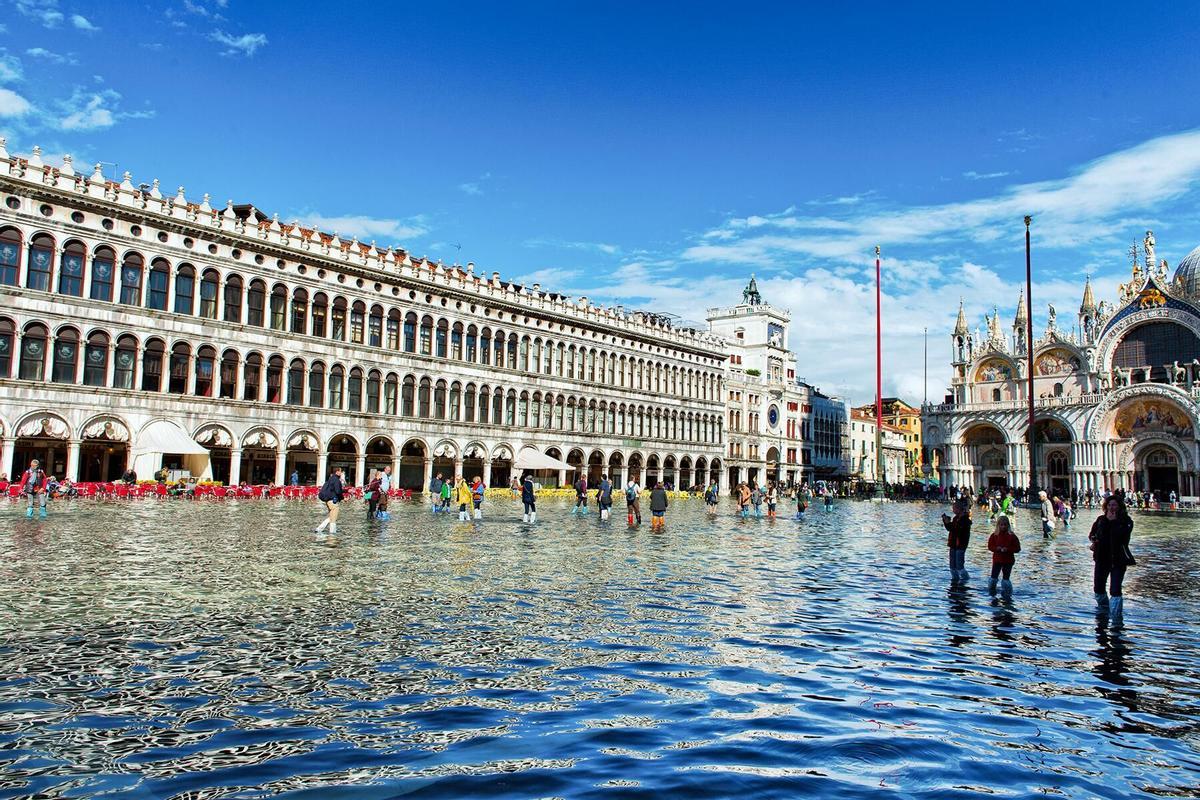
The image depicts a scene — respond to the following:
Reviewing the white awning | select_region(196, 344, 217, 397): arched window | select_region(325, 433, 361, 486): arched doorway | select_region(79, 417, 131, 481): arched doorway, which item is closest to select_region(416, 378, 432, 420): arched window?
select_region(325, 433, 361, 486): arched doorway

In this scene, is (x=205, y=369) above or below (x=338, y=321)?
below

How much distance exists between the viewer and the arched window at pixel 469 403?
59.5 m

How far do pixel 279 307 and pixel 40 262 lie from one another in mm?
12073

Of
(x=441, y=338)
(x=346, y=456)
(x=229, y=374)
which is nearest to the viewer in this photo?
(x=229, y=374)

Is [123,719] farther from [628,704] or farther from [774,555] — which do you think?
[774,555]

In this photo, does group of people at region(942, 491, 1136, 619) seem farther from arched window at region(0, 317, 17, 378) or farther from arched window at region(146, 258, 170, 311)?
arched window at region(146, 258, 170, 311)

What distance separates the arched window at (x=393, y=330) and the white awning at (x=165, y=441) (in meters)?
16.4

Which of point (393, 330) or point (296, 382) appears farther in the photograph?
point (393, 330)

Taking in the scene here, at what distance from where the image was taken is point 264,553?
16.1 m

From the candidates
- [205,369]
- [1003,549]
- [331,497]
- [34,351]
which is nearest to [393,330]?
[205,369]

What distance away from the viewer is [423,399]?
5688 centimetres

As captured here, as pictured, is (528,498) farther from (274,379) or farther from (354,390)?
(354,390)

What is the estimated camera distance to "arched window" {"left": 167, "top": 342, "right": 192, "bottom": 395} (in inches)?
1750

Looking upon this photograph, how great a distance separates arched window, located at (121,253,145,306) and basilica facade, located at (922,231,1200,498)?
2468 inches
